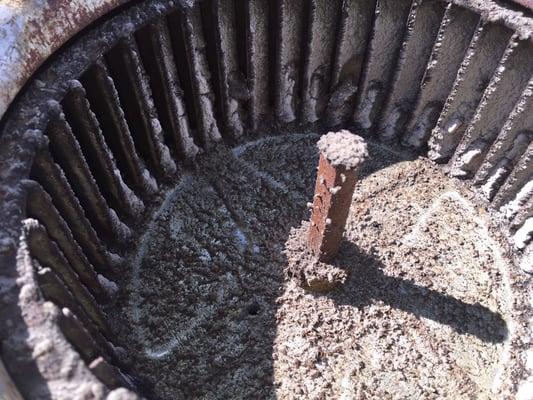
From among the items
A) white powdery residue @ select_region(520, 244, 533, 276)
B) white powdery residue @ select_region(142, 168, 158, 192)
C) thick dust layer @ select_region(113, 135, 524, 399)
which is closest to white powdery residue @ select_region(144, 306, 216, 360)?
thick dust layer @ select_region(113, 135, 524, 399)

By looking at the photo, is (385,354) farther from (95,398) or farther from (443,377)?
(95,398)

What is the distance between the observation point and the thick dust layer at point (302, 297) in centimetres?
492

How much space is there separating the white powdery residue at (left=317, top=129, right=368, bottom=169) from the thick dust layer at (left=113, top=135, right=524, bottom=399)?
1365mm

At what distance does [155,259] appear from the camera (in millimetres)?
5426

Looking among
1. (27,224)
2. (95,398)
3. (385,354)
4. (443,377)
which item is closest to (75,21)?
(27,224)

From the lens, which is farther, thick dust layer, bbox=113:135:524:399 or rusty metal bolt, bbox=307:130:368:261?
thick dust layer, bbox=113:135:524:399

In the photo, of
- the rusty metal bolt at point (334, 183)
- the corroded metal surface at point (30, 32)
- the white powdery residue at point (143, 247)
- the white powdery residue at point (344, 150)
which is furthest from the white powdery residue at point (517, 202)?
the corroded metal surface at point (30, 32)

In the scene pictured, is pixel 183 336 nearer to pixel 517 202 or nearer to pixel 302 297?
pixel 302 297

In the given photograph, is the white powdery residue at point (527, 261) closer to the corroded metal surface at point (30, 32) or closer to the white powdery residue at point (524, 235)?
the white powdery residue at point (524, 235)

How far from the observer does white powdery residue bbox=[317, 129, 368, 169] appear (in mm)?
4062

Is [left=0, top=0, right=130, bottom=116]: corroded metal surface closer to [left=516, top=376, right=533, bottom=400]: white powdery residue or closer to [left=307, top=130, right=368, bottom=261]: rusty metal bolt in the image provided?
[left=307, top=130, right=368, bottom=261]: rusty metal bolt

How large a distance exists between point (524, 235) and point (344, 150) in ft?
8.49

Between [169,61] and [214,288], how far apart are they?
6.89 ft

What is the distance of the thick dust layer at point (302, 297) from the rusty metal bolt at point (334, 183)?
465mm
